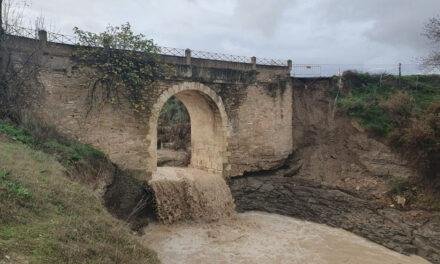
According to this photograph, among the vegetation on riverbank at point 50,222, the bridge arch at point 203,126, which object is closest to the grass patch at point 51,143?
the vegetation on riverbank at point 50,222

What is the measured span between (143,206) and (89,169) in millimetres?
3061

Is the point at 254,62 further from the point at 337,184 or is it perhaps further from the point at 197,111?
the point at 337,184

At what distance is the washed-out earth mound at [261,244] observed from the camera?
12242 mm

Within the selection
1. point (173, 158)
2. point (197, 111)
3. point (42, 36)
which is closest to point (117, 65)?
point (42, 36)

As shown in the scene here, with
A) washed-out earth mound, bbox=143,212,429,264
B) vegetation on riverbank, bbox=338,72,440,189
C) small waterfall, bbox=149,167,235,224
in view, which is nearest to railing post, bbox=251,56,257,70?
vegetation on riverbank, bbox=338,72,440,189

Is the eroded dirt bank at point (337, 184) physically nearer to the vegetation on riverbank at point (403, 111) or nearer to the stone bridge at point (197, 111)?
the vegetation on riverbank at point (403, 111)

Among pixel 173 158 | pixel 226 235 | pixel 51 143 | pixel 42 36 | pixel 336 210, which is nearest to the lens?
pixel 51 143

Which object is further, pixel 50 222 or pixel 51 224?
pixel 50 222

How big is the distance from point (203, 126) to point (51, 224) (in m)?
12.5

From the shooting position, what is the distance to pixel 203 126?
18.5 metres

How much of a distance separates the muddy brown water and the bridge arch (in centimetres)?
88

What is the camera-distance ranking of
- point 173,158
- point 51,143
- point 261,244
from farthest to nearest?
point 173,158, point 261,244, point 51,143

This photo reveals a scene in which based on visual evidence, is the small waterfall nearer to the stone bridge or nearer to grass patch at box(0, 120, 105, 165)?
the stone bridge

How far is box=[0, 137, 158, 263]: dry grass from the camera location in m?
5.33
